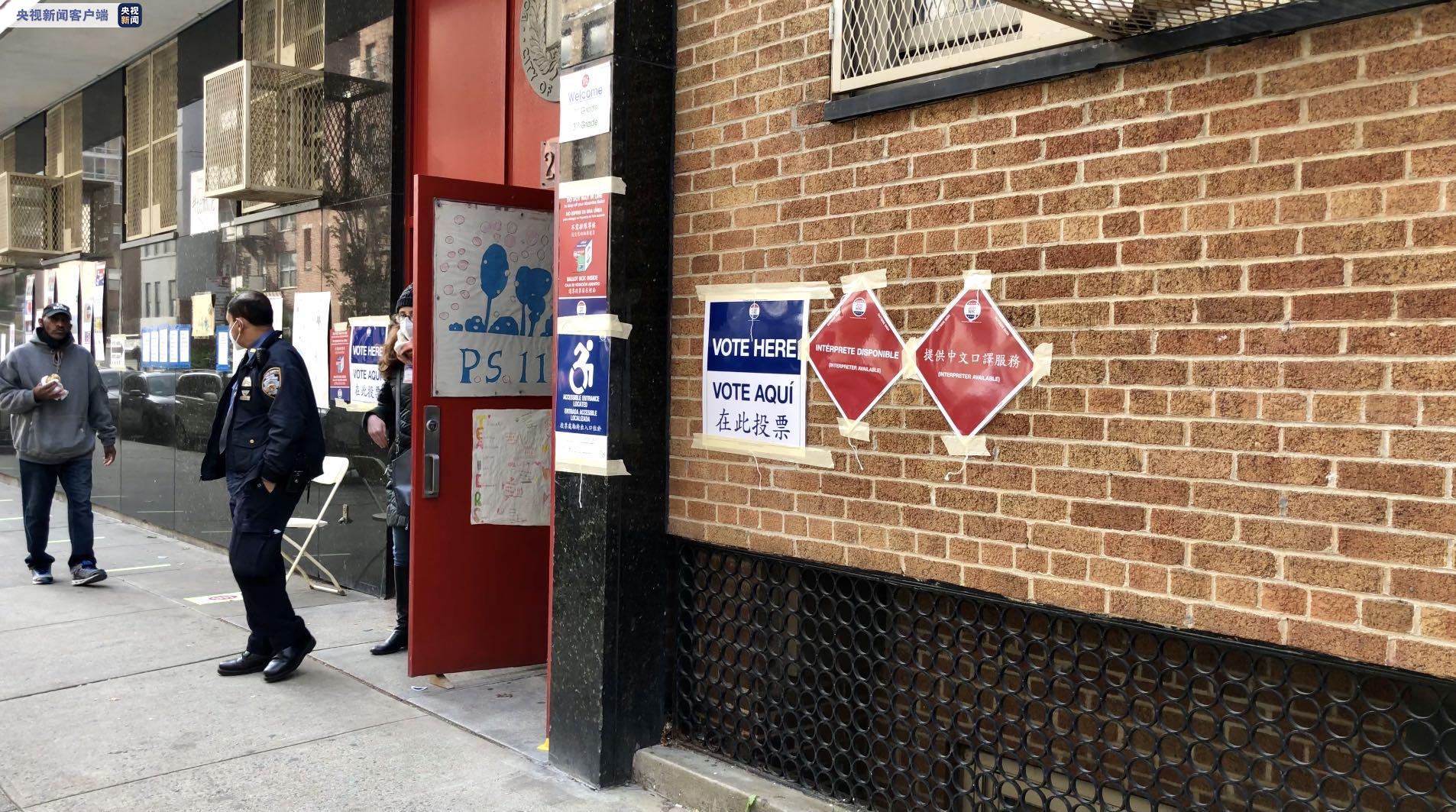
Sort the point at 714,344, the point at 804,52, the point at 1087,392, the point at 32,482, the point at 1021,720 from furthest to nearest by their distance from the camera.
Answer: the point at 32,482 < the point at 714,344 < the point at 804,52 < the point at 1021,720 < the point at 1087,392

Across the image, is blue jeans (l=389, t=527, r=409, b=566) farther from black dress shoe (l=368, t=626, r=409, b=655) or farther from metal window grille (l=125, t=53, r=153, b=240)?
metal window grille (l=125, t=53, r=153, b=240)

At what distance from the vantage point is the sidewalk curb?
3977mm

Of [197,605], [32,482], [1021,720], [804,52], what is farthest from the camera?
[32,482]

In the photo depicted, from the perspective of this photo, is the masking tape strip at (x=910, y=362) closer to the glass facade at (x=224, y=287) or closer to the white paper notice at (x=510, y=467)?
the white paper notice at (x=510, y=467)

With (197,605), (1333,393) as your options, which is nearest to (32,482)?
(197,605)

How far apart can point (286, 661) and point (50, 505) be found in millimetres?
3786

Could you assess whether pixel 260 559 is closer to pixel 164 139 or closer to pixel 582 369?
pixel 582 369

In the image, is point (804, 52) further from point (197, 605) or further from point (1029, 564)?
point (197, 605)

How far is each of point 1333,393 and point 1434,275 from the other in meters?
0.35

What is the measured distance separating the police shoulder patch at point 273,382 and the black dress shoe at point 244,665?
1.38 meters

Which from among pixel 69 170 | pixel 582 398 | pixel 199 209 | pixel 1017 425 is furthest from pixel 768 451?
pixel 69 170

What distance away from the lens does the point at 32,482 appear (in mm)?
8367

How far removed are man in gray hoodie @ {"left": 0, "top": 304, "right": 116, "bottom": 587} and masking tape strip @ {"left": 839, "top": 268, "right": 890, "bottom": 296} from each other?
22.0 ft

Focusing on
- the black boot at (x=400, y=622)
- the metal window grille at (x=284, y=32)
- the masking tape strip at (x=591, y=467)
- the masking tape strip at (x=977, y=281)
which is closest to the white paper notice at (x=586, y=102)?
the masking tape strip at (x=591, y=467)
